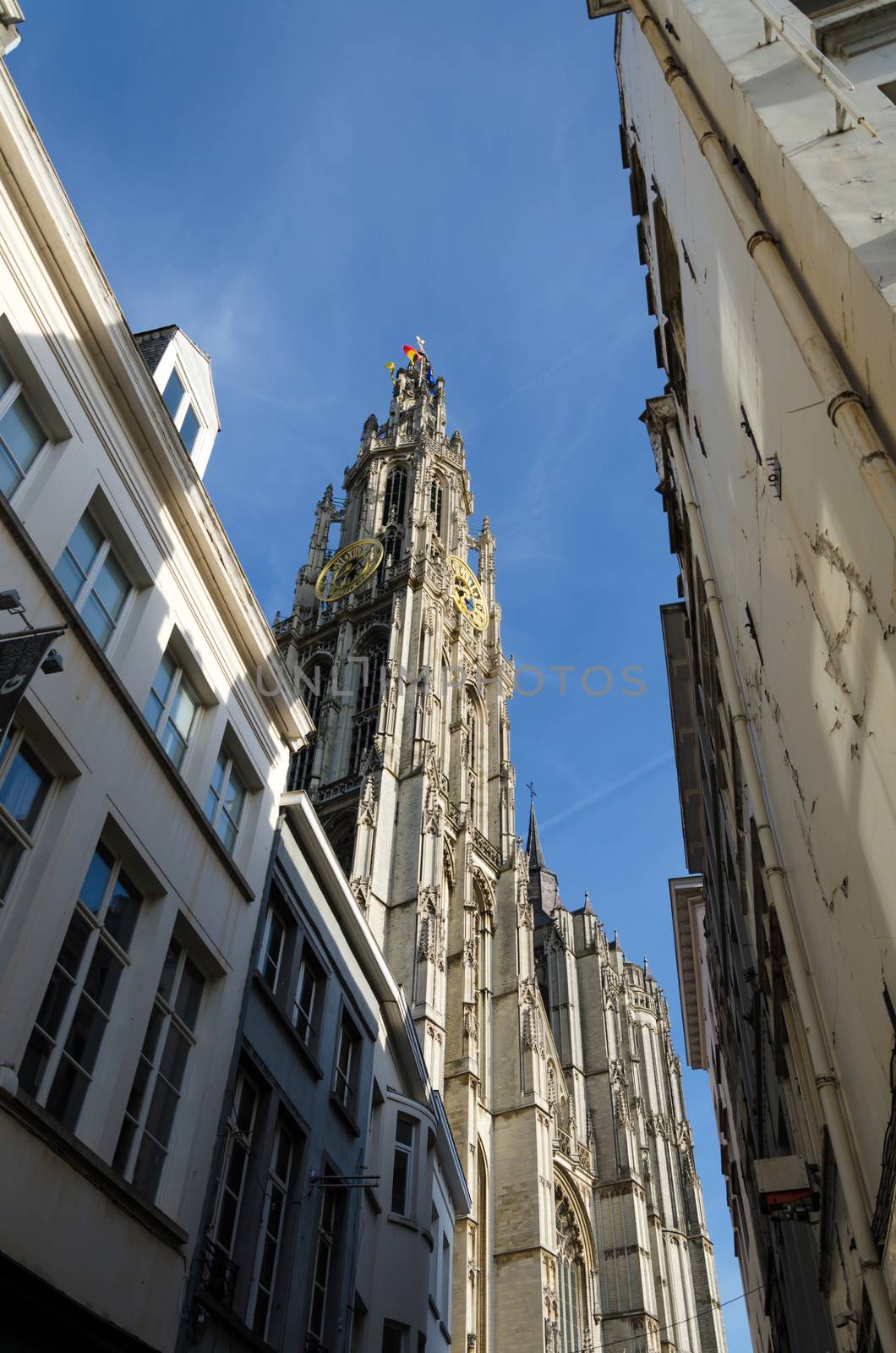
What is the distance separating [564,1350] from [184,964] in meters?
36.3

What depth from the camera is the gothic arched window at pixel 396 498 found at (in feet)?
201

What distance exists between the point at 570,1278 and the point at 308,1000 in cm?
3427

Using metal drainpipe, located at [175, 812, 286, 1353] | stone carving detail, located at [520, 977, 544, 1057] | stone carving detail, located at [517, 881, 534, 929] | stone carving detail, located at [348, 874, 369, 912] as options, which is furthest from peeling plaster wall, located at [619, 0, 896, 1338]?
stone carving detail, located at [517, 881, 534, 929]

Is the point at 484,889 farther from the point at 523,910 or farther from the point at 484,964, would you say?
the point at 484,964

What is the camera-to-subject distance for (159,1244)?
841cm

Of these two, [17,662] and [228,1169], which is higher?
[17,662]

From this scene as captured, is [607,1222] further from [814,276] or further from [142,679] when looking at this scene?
[814,276]

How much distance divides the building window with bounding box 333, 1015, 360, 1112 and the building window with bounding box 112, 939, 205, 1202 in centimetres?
406

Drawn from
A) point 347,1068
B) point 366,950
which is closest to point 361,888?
point 366,950

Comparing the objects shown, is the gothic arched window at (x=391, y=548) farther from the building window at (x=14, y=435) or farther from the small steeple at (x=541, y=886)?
the building window at (x=14, y=435)

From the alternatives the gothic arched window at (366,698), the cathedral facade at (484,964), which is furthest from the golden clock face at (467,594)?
the gothic arched window at (366,698)

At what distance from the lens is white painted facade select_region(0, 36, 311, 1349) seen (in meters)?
7.32

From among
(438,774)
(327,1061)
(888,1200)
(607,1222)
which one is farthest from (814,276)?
(607,1222)

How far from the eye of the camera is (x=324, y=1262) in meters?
12.2
